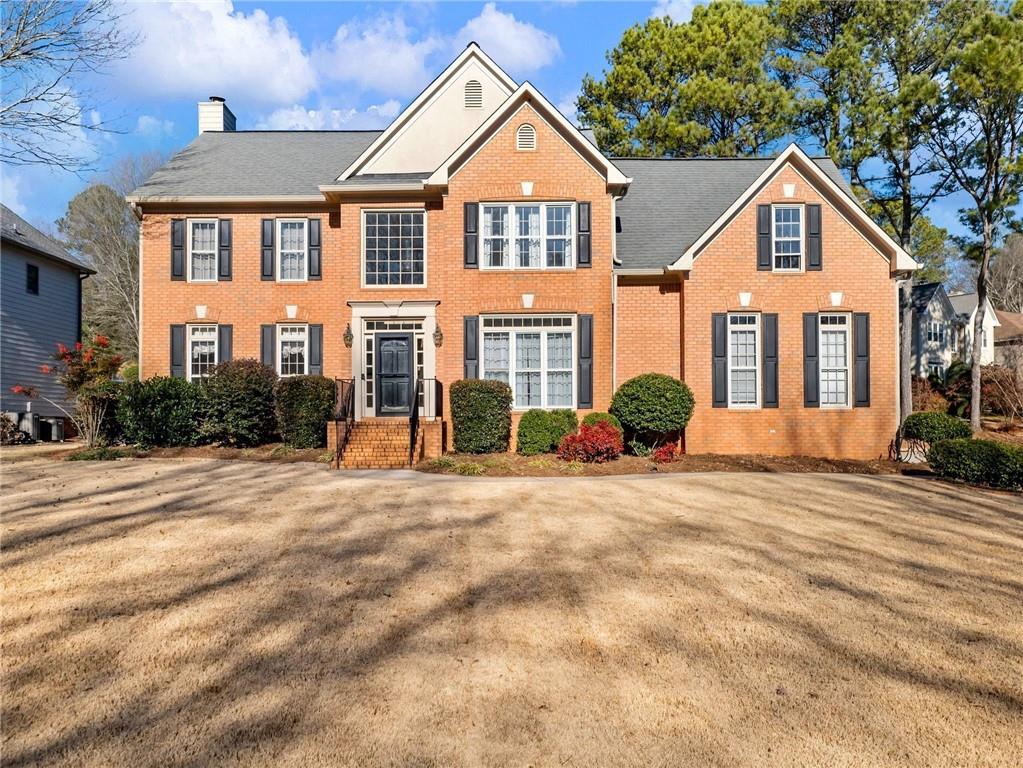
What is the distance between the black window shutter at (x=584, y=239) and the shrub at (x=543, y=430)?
3505 mm

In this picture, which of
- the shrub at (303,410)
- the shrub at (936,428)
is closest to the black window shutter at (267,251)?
the shrub at (303,410)

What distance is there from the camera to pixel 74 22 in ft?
47.5

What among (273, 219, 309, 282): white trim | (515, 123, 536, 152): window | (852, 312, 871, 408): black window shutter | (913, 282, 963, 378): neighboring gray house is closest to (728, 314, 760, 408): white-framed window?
(852, 312, 871, 408): black window shutter

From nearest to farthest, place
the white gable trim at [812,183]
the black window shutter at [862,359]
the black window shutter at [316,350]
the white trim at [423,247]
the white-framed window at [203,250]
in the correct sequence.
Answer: the white gable trim at [812,183]
the black window shutter at [862,359]
the white trim at [423,247]
the black window shutter at [316,350]
the white-framed window at [203,250]

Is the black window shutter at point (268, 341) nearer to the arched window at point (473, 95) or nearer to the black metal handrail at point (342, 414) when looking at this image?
the black metal handrail at point (342, 414)

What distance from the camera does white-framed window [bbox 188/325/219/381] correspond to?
48.5ft

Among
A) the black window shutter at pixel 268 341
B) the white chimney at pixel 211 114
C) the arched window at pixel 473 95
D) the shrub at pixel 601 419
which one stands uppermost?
the white chimney at pixel 211 114

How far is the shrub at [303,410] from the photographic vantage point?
12.5 metres

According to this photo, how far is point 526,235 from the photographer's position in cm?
1362

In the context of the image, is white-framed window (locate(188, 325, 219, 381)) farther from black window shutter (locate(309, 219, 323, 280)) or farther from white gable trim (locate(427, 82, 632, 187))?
white gable trim (locate(427, 82, 632, 187))

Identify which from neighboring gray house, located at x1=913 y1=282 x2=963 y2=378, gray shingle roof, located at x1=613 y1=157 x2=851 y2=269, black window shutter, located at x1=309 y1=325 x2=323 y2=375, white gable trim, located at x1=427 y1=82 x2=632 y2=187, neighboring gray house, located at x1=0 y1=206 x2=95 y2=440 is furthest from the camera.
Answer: neighboring gray house, located at x1=913 y1=282 x2=963 y2=378

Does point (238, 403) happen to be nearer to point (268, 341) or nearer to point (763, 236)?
point (268, 341)

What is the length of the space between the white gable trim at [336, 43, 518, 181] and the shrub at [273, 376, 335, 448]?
17.6 feet

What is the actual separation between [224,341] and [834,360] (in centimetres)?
1480
